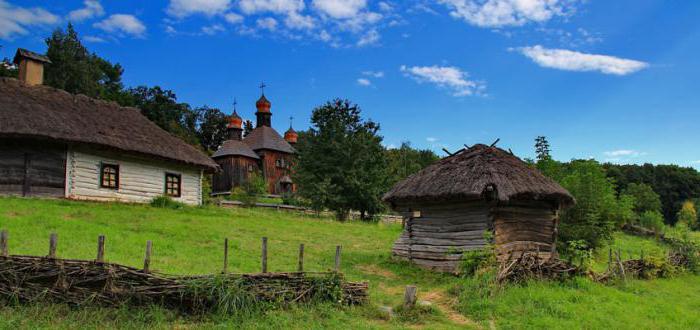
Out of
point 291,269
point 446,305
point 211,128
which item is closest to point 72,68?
point 211,128

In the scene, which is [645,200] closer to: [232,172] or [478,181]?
[232,172]

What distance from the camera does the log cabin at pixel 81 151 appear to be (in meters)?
19.6

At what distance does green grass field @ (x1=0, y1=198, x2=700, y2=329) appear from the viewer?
24.6 feet

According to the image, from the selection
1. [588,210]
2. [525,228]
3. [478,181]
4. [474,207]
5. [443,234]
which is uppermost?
[478,181]

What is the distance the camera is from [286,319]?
7.71 meters

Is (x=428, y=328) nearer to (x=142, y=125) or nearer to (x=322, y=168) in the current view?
(x=142, y=125)

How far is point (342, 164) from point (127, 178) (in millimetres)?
13901

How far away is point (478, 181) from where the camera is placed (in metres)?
13.8

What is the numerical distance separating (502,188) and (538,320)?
5.08 m

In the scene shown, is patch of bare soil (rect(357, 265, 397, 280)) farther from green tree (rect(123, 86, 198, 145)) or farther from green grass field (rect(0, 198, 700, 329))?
green tree (rect(123, 86, 198, 145))

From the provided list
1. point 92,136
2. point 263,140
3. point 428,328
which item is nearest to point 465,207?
point 428,328

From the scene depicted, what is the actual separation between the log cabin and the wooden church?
2167cm

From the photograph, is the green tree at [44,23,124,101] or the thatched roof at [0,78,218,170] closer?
the thatched roof at [0,78,218,170]

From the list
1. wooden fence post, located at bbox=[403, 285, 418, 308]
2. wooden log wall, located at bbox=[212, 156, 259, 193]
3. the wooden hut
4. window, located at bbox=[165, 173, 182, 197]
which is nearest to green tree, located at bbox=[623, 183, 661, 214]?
wooden log wall, located at bbox=[212, 156, 259, 193]
